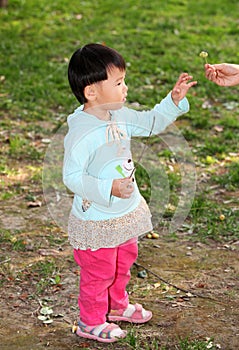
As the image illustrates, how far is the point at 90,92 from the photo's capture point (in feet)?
10.2

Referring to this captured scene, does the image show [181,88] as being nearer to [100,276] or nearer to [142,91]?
[100,276]

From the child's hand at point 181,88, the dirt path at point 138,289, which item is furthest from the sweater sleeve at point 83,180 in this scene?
the dirt path at point 138,289

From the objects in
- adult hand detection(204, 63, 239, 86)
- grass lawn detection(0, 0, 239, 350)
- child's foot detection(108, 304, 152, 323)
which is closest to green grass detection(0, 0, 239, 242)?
grass lawn detection(0, 0, 239, 350)

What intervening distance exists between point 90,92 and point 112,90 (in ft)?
0.31

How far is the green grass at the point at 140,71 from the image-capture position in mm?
5301

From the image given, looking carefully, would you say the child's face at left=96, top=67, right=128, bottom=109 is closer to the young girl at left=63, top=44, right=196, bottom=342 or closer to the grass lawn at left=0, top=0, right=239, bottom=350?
the young girl at left=63, top=44, right=196, bottom=342

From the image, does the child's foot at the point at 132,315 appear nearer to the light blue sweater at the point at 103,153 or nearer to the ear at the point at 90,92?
the light blue sweater at the point at 103,153

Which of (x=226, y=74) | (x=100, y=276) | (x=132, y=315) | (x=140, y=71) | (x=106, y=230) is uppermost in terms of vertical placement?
(x=226, y=74)

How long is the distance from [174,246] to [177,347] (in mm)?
1158

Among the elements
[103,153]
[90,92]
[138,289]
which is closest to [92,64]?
[90,92]

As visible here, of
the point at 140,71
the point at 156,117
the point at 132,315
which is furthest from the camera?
the point at 140,71

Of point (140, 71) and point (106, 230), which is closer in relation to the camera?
point (106, 230)

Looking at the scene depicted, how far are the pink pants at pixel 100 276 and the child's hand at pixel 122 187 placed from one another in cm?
40

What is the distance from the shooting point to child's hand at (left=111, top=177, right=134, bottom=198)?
9.54 ft
